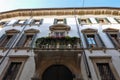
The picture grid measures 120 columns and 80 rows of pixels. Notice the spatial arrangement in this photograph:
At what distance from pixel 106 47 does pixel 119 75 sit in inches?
115

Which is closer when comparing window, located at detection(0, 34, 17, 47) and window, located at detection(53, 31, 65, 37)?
window, located at detection(0, 34, 17, 47)

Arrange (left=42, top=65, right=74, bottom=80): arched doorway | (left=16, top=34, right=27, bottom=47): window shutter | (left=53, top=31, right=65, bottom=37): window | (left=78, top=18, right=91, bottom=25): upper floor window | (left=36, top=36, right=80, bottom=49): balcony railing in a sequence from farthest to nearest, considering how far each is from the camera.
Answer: (left=78, top=18, right=91, bottom=25): upper floor window, (left=53, top=31, right=65, bottom=37): window, (left=16, top=34, right=27, bottom=47): window shutter, (left=36, top=36, right=80, bottom=49): balcony railing, (left=42, top=65, right=74, bottom=80): arched doorway

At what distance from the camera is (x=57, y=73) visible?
10.2 metres

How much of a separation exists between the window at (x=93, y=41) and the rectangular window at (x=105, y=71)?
186cm

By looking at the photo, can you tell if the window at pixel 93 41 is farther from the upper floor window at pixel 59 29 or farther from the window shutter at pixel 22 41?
the window shutter at pixel 22 41

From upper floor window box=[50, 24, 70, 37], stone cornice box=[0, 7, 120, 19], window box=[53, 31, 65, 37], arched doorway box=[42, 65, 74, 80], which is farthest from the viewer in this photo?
stone cornice box=[0, 7, 120, 19]

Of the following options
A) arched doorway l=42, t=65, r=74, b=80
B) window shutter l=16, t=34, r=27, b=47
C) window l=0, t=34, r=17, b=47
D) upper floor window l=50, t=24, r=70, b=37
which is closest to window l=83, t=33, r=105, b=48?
upper floor window l=50, t=24, r=70, b=37

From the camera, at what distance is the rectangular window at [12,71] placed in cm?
993

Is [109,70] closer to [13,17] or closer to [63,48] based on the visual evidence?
[63,48]

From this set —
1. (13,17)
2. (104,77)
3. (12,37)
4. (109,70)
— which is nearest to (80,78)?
(104,77)

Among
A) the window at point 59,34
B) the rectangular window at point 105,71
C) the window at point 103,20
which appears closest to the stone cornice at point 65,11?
the window at point 103,20

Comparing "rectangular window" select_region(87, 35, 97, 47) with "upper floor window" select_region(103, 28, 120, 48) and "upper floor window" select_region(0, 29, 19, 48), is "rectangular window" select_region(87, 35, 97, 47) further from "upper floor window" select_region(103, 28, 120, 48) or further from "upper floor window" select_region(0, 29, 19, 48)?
"upper floor window" select_region(0, 29, 19, 48)

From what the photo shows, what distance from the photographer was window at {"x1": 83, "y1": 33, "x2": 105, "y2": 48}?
12427mm

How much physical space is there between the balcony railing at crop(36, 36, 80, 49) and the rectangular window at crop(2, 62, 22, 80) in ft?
6.49
